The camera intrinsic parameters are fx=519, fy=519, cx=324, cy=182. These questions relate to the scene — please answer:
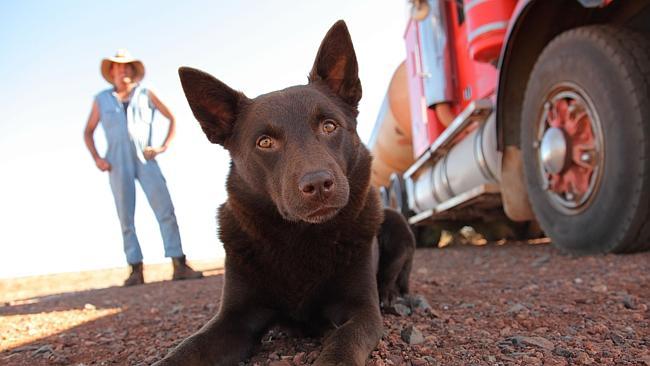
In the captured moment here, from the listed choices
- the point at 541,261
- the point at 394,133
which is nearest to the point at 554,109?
the point at 541,261

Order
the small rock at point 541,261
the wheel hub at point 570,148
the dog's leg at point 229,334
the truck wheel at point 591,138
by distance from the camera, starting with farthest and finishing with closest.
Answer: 1. the small rock at point 541,261
2. the wheel hub at point 570,148
3. the truck wheel at point 591,138
4. the dog's leg at point 229,334

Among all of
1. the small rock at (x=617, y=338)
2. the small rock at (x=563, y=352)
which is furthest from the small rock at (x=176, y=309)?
the small rock at (x=617, y=338)

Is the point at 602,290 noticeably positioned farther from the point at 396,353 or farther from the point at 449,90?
the point at 449,90

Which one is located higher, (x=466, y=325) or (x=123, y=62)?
(x=123, y=62)

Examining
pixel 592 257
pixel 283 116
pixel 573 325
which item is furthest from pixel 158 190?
pixel 573 325

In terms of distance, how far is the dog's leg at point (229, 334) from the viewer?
5.64 ft

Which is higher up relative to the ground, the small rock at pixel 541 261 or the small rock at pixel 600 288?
the small rock at pixel 600 288

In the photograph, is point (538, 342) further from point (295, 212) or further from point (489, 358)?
point (295, 212)

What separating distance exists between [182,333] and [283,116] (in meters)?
1.17

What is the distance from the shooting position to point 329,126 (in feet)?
7.45

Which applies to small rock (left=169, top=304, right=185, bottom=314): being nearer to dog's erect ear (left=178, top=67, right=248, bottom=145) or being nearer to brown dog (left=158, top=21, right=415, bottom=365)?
brown dog (left=158, top=21, right=415, bottom=365)

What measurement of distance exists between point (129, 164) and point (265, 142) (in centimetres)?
399

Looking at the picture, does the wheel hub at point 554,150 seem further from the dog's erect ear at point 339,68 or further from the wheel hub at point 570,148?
the dog's erect ear at point 339,68

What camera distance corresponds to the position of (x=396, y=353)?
178 centimetres
